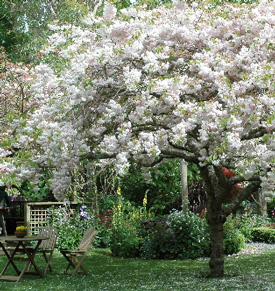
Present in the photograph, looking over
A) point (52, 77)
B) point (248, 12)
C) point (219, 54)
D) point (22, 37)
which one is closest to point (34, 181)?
point (52, 77)

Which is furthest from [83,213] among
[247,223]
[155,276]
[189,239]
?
[155,276]

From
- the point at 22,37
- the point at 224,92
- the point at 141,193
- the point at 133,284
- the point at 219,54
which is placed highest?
the point at 22,37

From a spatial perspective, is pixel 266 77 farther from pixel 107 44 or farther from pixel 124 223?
pixel 124 223

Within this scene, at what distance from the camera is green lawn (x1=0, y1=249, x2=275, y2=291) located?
692 centimetres

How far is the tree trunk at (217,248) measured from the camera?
7.38 m

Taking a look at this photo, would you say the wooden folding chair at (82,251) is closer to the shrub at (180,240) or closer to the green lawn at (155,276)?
the green lawn at (155,276)

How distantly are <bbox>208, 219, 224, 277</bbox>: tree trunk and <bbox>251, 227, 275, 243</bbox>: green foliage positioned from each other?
576cm

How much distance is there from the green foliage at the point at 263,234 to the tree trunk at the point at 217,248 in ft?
18.9

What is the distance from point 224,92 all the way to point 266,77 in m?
0.52

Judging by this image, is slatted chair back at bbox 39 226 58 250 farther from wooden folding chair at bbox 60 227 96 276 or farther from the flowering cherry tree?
the flowering cherry tree

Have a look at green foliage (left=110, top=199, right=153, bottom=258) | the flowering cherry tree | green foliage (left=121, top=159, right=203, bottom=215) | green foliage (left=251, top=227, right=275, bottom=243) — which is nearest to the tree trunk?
the flowering cherry tree

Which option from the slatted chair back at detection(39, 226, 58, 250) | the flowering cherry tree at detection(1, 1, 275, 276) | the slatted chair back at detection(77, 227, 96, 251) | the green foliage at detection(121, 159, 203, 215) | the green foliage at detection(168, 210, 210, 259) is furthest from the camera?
the green foliage at detection(121, 159, 203, 215)

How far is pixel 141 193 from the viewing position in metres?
15.0

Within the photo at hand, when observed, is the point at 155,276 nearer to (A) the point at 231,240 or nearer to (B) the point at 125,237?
(B) the point at 125,237
